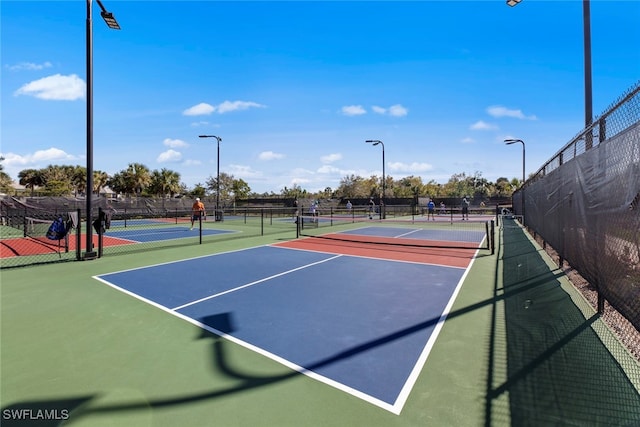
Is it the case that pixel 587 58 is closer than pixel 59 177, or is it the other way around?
pixel 587 58

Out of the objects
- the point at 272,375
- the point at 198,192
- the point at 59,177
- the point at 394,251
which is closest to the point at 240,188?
the point at 198,192

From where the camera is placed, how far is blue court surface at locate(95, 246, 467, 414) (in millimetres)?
3662

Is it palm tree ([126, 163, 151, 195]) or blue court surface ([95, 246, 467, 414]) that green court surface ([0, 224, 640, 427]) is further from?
palm tree ([126, 163, 151, 195])

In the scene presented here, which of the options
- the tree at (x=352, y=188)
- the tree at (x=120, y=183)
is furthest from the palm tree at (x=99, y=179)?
the tree at (x=352, y=188)

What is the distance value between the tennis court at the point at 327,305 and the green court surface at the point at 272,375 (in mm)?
205

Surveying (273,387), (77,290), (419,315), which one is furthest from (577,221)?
(77,290)

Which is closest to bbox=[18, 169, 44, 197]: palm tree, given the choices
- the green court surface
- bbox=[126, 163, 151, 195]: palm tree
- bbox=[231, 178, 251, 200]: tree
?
bbox=[126, 163, 151, 195]: palm tree

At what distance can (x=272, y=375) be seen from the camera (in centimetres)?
350

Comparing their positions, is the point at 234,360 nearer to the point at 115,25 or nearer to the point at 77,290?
the point at 77,290

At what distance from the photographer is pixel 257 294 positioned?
6.46 metres

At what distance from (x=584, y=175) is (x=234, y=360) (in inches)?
241

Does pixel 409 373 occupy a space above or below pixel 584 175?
below

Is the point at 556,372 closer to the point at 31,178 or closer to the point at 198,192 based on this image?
the point at 198,192

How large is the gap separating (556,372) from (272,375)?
296 cm
